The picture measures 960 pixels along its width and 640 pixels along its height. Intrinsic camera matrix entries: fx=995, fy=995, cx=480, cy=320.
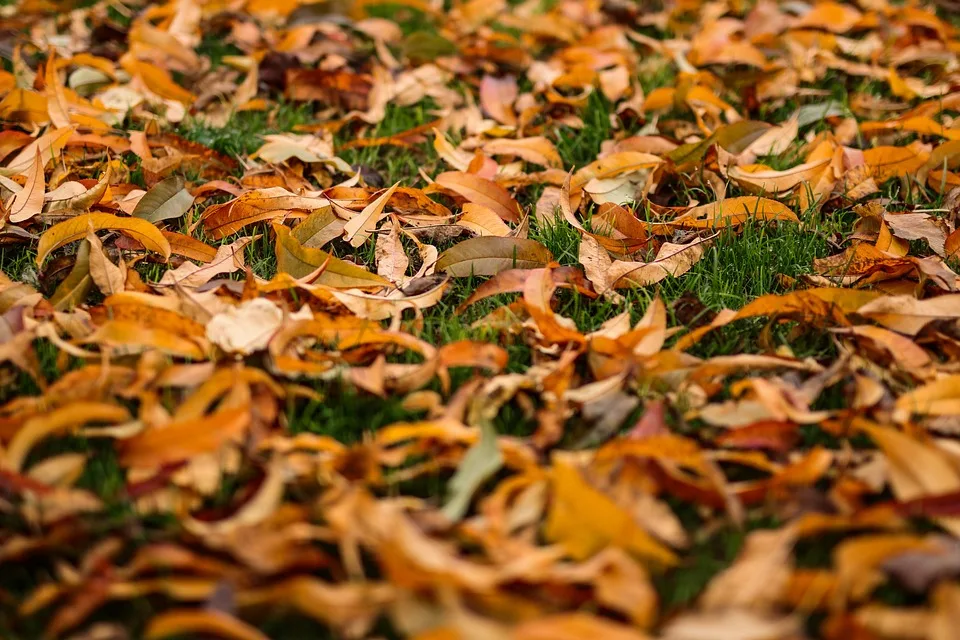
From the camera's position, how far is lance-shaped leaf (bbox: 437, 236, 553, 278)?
71.4 inches

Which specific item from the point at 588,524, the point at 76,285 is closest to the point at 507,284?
the point at 588,524

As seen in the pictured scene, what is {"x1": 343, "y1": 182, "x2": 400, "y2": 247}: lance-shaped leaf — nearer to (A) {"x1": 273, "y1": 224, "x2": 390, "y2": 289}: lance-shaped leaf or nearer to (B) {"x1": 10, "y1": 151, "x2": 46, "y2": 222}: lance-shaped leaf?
(A) {"x1": 273, "y1": 224, "x2": 390, "y2": 289}: lance-shaped leaf

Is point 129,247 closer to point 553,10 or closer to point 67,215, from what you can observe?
point 67,215

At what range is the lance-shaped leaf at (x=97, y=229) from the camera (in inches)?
68.8

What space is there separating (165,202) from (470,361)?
0.80 meters

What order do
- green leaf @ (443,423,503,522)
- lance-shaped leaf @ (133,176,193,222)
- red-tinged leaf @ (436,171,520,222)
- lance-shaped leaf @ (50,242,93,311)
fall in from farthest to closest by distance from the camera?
red-tinged leaf @ (436,171,520,222), lance-shaped leaf @ (133,176,193,222), lance-shaped leaf @ (50,242,93,311), green leaf @ (443,423,503,522)

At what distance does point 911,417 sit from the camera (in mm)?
1440

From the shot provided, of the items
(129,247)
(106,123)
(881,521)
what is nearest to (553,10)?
(106,123)

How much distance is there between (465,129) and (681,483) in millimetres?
1455

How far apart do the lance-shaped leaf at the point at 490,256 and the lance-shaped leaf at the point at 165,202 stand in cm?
55

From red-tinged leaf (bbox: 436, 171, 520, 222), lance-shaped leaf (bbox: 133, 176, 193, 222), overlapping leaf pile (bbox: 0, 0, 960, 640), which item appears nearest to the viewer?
overlapping leaf pile (bbox: 0, 0, 960, 640)

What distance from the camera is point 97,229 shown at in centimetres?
180

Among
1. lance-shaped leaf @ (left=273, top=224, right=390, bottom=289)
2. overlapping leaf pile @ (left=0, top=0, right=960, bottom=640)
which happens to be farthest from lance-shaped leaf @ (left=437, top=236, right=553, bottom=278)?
lance-shaped leaf @ (left=273, top=224, right=390, bottom=289)

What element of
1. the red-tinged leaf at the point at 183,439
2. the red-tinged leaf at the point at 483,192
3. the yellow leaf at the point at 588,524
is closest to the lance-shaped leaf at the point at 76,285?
the red-tinged leaf at the point at 183,439
